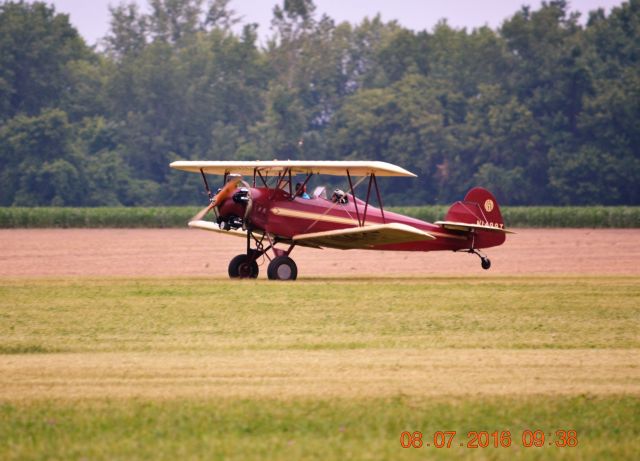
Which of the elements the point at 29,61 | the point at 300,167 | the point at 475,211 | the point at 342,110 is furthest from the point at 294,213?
the point at 29,61

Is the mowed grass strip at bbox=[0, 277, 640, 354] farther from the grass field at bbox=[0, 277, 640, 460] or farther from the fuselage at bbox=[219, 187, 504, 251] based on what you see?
the fuselage at bbox=[219, 187, 504, 251]

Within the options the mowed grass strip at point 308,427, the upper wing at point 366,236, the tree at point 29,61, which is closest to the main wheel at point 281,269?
the upper wing at point 366,236

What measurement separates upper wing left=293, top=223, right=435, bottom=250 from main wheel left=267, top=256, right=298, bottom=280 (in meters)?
0.67

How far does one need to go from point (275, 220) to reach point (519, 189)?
56860mm

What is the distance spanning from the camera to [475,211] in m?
24.3

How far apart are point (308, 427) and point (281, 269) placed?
13.3 m

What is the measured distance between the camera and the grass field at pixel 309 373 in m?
8.70

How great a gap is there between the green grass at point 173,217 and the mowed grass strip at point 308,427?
4838 cm

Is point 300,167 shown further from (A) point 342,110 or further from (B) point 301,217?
(A) point 342,110

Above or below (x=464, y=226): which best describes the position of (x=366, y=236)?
below

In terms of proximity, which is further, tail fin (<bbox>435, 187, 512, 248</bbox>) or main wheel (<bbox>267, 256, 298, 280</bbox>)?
tail fin (<bbox>435, 187, 512, 248</bbox>)

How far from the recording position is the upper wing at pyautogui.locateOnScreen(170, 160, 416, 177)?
865 inches

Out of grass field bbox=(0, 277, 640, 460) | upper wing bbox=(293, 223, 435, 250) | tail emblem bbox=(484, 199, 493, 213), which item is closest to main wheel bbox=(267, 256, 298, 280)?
upper wing bbox=(293, 223, 435, 250)
